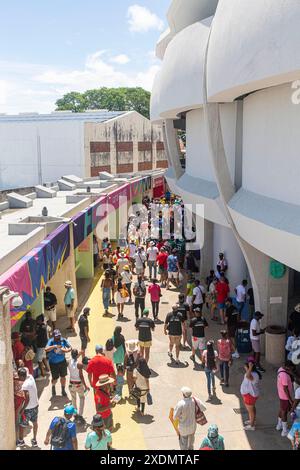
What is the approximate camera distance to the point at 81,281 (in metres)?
19.8

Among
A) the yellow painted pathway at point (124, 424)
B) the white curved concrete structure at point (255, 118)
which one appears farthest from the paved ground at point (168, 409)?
the white curved concrete structure at point (255, 118)

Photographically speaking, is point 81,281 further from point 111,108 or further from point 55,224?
point 111,108

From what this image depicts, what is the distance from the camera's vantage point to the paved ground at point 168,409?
8.55 metres

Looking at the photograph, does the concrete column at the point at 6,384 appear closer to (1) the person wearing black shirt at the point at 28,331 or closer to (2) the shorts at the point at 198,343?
(1) the person wearing black shirt at the point at 28,331

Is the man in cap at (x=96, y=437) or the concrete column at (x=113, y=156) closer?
the man in cap at (x=96, y=437)

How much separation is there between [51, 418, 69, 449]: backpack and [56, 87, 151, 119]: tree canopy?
84564mm

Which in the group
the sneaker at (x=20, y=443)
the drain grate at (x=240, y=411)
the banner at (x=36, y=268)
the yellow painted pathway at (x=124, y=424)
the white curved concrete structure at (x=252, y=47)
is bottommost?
the drain grate at (x=240, y=411)

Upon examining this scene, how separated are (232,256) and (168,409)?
306 inches

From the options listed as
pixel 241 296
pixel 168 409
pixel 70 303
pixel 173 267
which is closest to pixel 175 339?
pixel 168 409

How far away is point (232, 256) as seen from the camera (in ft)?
54.3

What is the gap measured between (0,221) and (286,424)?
34.7 feet

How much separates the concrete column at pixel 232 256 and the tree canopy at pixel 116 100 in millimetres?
74137

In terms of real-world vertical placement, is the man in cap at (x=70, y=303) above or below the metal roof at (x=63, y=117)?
below
